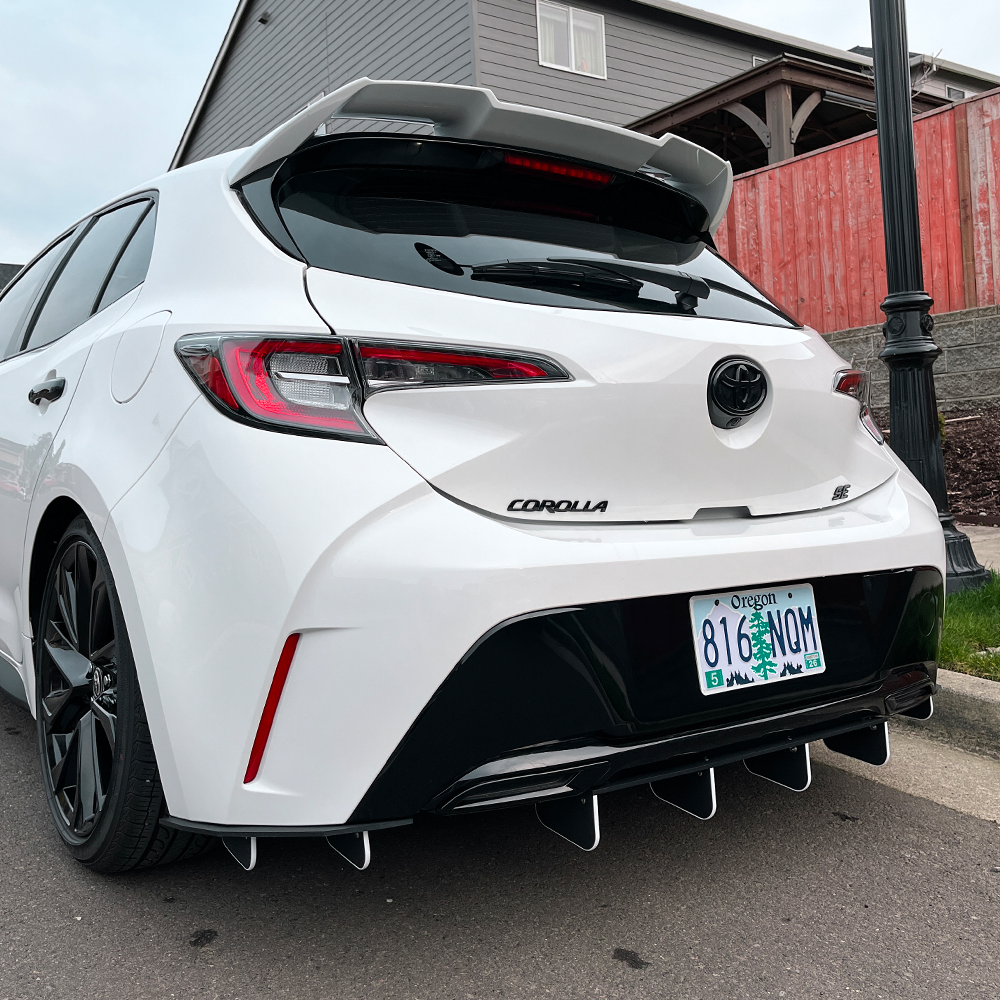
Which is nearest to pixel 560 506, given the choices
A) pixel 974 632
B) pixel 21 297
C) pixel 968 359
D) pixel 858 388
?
pixel 858 388

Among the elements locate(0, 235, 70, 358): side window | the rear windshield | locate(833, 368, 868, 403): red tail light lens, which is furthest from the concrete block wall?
locate(0, 235, 70, 358): side window

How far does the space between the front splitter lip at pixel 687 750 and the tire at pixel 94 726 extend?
2.33ft

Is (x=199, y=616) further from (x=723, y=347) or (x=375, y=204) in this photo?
(x=723, y=347)

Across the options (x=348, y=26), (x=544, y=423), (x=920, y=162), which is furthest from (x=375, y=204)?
(x=348, y=26)

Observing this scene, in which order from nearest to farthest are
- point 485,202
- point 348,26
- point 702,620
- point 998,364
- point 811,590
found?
point 702,620, point 811,590, point 485,202, point 998,364, point 348,26

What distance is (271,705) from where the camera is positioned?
5.63 ft

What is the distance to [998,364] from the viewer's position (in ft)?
26.9

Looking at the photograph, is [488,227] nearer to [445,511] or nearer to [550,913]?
[445,511]

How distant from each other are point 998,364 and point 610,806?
700 cm

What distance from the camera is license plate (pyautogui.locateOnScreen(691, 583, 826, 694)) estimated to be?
76.2 inches

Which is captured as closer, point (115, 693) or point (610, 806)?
point (115, 693)

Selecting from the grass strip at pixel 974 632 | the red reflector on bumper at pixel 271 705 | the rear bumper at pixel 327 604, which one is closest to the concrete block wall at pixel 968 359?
the grass strip at pixel 974 632

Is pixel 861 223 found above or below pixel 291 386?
above

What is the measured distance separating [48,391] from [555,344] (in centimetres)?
144
